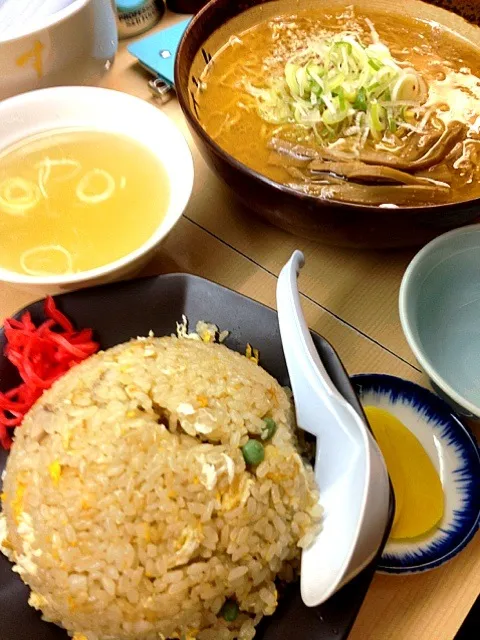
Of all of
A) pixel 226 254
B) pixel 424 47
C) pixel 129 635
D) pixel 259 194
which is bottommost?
pixel 129 635

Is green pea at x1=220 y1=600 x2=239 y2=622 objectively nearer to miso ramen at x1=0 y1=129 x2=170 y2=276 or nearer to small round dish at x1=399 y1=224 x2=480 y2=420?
small round dish at x1=399 y1=224 x2=480 y2=420

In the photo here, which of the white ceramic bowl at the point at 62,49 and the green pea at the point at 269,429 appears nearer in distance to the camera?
the green pea at the point at 269,429

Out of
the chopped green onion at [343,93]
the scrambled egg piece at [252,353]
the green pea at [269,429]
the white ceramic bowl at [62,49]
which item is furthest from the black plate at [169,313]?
the white ceramic bowl at [62,49]

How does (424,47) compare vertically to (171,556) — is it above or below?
above

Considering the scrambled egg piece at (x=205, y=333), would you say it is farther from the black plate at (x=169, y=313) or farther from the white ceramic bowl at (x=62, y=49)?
the white ceramic bowl at (x=62, y=49)

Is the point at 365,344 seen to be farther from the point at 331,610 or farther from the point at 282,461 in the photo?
the point at 331,610

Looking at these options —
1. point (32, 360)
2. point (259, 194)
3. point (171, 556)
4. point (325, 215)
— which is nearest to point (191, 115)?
point (259, 194)
